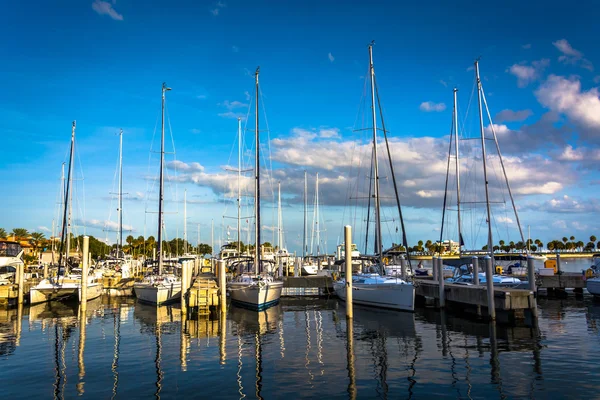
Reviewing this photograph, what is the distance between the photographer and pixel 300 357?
19.0 metres

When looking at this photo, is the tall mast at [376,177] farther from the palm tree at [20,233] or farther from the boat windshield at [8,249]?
the palm tree at [20,233]

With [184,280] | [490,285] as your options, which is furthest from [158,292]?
[490,285]

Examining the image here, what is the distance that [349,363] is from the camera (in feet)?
58.4

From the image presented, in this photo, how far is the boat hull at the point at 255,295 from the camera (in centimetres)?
3359

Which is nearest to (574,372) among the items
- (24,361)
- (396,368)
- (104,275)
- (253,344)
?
(396,368)

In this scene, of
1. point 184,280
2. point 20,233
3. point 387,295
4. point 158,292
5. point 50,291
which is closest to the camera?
point 387,295

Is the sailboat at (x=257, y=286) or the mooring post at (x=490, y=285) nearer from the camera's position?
the mooring post at (x=490, y=285)

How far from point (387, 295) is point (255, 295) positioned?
9.75 meters

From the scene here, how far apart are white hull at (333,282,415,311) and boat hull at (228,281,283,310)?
6.47 meters

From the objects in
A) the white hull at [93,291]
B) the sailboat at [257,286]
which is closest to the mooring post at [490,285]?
the sailboat at [257,286]

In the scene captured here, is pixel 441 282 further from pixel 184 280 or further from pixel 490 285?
pixel 184 280

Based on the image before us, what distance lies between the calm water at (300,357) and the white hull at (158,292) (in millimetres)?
6684

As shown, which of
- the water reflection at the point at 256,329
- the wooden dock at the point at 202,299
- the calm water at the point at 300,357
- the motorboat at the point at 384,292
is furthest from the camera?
the motorboat at the point at 384,292

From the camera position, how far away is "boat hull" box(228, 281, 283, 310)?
33.6 m
